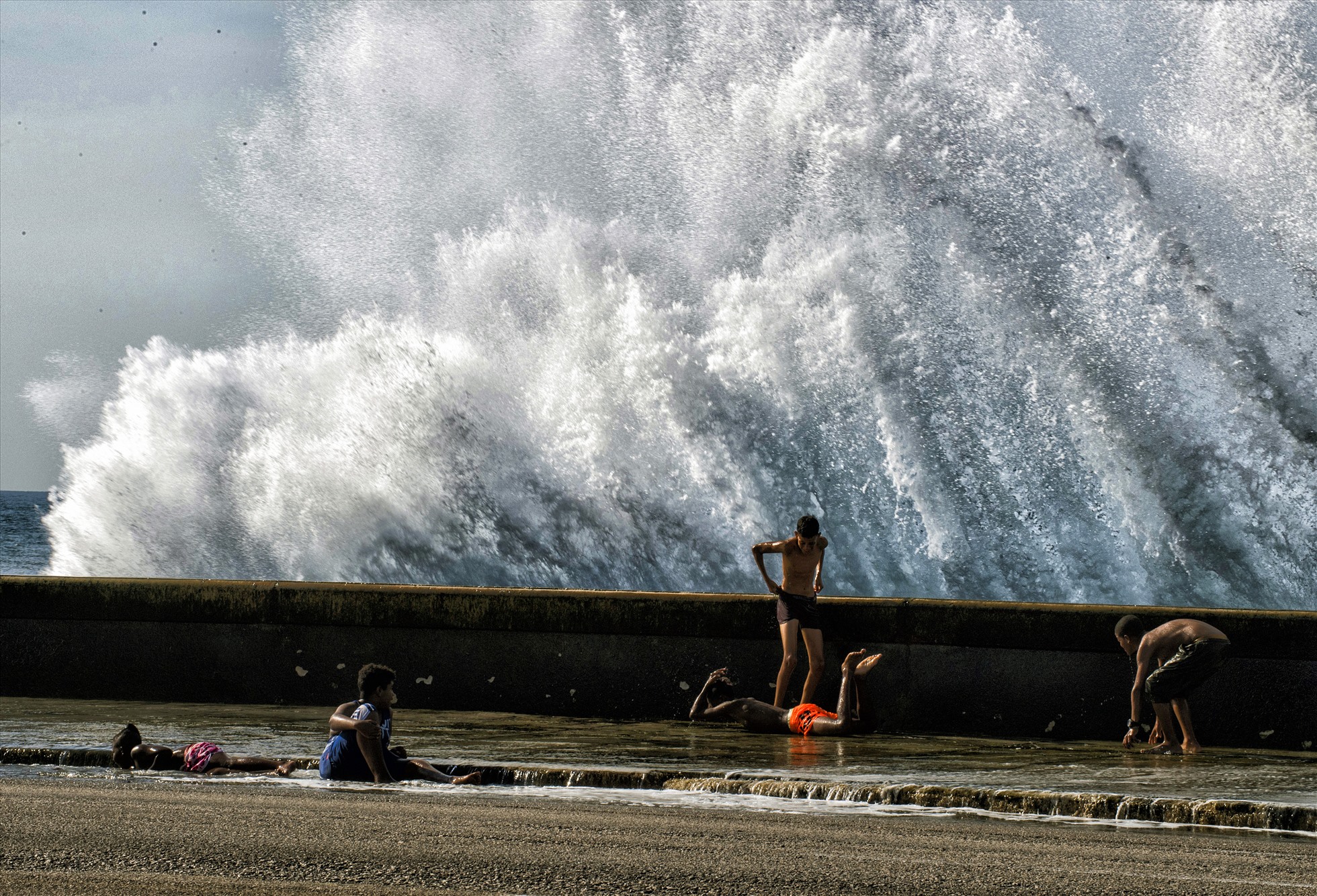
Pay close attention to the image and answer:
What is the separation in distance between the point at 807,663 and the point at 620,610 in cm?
129

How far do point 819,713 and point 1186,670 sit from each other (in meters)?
2.12

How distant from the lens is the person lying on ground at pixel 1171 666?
812 centimetres

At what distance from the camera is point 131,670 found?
10562mm

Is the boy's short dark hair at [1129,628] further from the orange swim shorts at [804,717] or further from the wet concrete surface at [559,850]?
the wet concrete surface at [559,850]

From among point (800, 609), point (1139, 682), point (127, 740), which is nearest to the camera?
point (127, 740)

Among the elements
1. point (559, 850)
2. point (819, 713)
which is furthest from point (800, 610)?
point (559, 850)

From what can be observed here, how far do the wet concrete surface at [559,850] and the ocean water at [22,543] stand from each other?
53084mm

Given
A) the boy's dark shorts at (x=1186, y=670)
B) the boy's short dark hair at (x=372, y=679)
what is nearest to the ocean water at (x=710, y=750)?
the boy's dark shorts at (x=1186, y=670)

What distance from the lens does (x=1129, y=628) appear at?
834 centimetres

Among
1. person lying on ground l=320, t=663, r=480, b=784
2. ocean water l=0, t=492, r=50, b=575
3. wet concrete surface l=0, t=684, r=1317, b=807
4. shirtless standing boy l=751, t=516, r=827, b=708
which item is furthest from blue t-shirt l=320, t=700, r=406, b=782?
ocean water l=0, t=492, r=50, b=575

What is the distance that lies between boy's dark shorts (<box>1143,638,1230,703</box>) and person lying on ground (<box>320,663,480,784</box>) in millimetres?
3873

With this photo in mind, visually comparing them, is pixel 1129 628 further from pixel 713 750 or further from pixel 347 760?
pixel 347 760

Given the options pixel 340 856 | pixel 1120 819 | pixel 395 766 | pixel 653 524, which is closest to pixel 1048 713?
pixel 1120 819

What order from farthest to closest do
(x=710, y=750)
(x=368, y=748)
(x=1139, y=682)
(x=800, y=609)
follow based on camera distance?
(x=800, y=609)
(x=1139, y=682)
(x=710, y=750)
(x=368, y=748)
